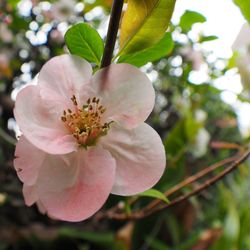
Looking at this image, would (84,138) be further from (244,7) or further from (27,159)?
(244,7)

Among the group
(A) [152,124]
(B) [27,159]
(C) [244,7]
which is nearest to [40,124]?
(B) [27,159]

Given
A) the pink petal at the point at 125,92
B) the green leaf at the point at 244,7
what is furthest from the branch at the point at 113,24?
the green leaf at the point at 244,7

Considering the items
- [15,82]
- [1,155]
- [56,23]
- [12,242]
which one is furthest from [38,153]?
[12,242]

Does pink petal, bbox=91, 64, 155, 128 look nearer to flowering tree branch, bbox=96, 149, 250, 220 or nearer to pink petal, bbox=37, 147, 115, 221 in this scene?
pink petal, bbox=37, 147, 115, 221

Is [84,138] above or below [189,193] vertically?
above

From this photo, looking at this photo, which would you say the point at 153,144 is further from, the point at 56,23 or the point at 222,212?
the point at 222,212

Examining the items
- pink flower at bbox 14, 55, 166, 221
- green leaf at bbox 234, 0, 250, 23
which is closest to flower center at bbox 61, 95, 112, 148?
pink flower at bbox 14, 55, 166, 221
